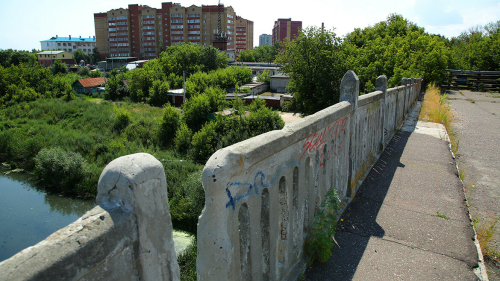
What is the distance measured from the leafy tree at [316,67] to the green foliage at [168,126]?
11.4 m

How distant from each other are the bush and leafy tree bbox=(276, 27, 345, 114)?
58.5 ft

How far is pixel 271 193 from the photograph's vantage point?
2.46m

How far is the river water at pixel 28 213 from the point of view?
15.6m

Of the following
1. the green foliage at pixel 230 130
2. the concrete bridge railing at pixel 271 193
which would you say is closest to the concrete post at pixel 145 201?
the concrete bridge railing at pixel 271 193

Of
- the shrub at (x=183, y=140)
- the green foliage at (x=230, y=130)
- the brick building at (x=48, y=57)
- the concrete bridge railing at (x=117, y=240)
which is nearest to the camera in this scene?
the concrete bridge railing at (x=117, y=240)

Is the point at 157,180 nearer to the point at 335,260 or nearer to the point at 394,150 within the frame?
the point at 335,260

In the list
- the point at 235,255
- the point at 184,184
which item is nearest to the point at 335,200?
the point at 235,255

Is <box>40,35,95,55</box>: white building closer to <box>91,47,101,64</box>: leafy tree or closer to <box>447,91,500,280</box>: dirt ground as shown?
<box>91,47,101,64</box>: leafy tree

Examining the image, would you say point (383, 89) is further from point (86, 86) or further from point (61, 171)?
point (86, 86)

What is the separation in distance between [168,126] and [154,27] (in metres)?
65.7

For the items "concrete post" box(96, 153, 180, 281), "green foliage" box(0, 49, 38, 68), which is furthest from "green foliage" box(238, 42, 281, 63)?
"concrete post" box(96, 153, 180, 281)

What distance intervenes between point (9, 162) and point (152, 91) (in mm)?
22268

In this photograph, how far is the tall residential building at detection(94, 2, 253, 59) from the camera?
82.2m

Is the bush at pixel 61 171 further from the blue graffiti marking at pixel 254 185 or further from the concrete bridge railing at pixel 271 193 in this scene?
the blue graffiti marking at pixel 254 185
